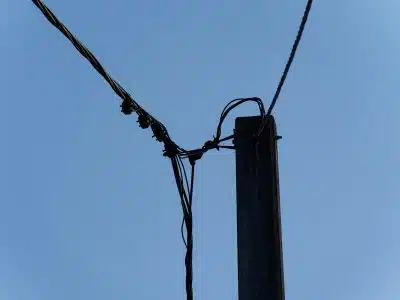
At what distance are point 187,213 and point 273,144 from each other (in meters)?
1.10

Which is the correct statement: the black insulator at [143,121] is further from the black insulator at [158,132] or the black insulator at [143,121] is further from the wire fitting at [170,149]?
the wire fitting at [170,149]

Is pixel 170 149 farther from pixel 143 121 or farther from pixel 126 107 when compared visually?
pixel 126 107

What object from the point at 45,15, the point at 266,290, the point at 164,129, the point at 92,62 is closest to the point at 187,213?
the point at 164,129

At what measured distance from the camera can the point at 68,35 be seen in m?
4.87

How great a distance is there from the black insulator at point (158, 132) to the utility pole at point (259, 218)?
687 mm

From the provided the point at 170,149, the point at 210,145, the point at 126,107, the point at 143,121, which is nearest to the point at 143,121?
the point at 143,121

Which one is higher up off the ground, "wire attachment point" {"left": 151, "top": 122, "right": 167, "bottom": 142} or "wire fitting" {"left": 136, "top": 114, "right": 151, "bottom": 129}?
"wire attachment point" {"left": 151, "top": 122, "right": 167, "bottom": 142}

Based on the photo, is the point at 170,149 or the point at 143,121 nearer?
the point at 143,121

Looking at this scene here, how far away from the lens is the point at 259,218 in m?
5.48

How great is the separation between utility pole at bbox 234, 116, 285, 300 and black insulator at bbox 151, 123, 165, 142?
69 centimetres

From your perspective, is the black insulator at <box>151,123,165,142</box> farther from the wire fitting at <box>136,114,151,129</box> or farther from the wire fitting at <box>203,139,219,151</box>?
the wire fitting at <box>203,139,219,151</box>

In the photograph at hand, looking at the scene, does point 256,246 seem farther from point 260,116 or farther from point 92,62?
point 92,62

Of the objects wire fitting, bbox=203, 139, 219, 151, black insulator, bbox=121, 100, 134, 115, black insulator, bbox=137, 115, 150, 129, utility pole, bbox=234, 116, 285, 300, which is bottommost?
utility pole, bbox=234, 116, 285, 300

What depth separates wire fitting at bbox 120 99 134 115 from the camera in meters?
5.56
